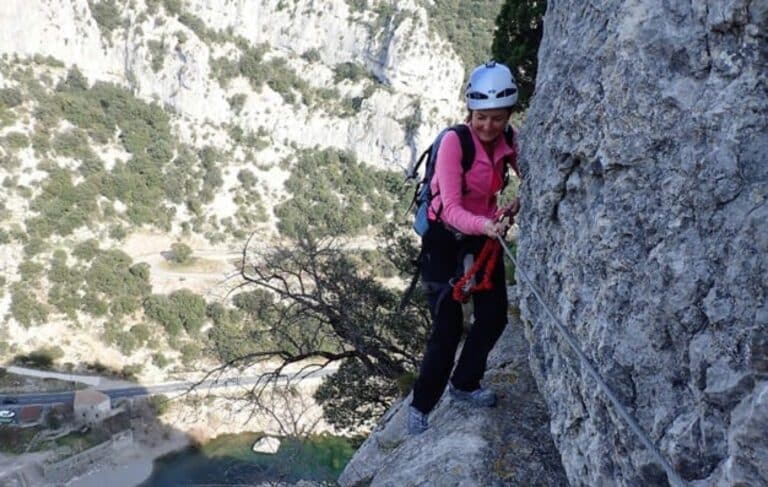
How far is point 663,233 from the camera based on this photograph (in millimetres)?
2053

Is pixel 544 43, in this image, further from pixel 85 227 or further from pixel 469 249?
pixel 85 227

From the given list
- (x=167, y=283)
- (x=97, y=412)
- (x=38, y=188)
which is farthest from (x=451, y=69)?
(x=97, y=412)

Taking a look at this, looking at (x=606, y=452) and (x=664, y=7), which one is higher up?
(x=664, y=7)

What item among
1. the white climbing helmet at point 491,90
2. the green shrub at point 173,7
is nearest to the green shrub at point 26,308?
the green shrub at point 173,7

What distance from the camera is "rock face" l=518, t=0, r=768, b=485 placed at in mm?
1693

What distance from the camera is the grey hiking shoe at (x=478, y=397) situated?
4043 millimetres

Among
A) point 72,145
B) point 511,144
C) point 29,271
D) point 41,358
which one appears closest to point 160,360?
point 41,358

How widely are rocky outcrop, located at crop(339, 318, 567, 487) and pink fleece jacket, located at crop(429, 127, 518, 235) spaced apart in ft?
4.56

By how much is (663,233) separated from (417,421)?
101 inches

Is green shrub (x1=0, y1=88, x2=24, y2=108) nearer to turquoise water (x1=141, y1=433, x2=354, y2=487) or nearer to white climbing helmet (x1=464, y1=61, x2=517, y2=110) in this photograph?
turquoise water (x1=141, y1=433, x2=354, y2=487)

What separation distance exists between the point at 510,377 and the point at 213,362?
2775cm

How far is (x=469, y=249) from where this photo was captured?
3582 mm

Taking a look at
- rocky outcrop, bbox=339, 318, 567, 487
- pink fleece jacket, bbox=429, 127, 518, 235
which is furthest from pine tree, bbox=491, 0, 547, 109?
pink fleece jacket, bbox=429, 127, 518, 235

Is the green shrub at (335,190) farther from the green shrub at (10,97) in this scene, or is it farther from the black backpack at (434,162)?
the black backpack at (434,162)
